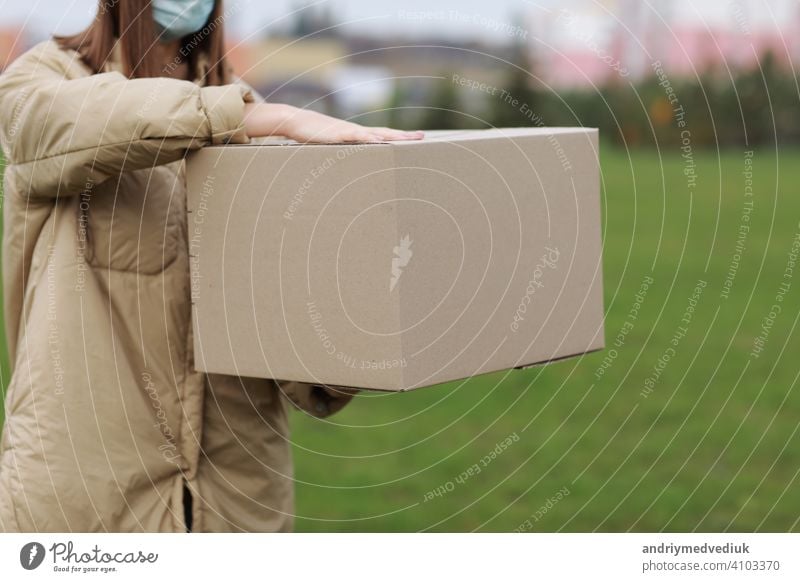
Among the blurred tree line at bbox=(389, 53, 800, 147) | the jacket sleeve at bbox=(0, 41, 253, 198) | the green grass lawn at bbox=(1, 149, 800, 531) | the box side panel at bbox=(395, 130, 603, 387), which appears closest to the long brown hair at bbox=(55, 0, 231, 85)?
the jacket sleeve at bbox=(0, 41, 253, 198)

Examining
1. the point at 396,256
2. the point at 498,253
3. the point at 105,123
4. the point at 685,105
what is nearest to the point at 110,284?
the point at 105,123

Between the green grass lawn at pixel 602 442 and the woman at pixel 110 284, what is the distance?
2.53 metres

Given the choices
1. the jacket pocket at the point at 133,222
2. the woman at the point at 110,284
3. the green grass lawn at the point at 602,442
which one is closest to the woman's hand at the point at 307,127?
the woman at the point at 110,284

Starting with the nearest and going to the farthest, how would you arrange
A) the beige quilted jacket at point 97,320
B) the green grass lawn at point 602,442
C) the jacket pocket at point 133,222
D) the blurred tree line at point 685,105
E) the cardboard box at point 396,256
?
1. the cardboard box at point 396,256
2. the beige quilted jacket at point 97,320
3. the jacket pocket at point 133,222
4. the green grass lawn at point 602,442
5. the blurred tree line at point 685,105

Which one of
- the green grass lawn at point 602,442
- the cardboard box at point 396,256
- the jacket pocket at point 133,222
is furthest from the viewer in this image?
the green grass lawn at point 602,442

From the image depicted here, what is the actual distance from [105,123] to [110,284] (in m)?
0.37

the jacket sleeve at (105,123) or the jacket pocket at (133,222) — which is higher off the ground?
the jacket sleeve at (105,123)

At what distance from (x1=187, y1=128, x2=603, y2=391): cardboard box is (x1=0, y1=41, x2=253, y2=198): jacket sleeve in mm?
83

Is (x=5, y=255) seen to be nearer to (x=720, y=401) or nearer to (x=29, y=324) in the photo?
(x=29, y=324)

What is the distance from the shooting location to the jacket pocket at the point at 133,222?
251 cm

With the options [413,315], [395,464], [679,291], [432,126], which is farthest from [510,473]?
[432,126]

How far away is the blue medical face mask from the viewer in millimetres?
2562

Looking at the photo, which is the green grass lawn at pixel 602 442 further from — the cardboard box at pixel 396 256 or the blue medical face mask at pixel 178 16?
the blue medical face mask at pixel 178 16

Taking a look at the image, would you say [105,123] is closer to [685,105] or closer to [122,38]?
[122,38]
